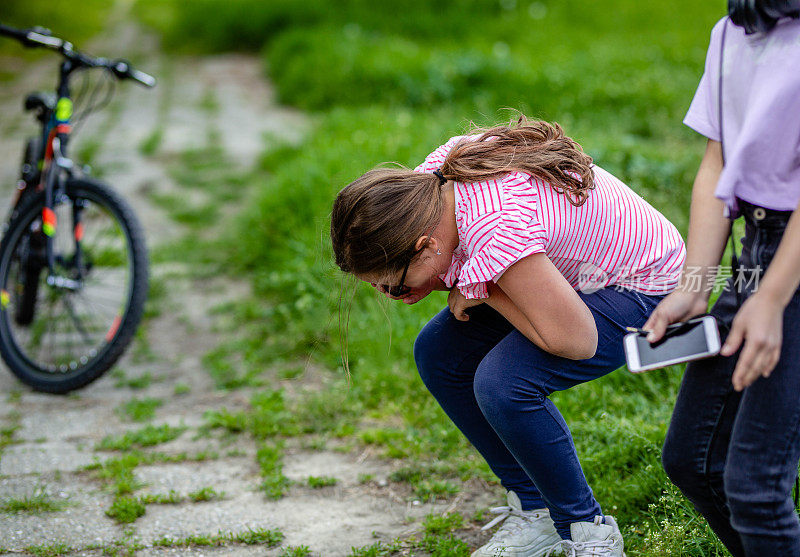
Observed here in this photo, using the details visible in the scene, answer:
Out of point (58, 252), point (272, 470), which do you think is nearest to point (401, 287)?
point (272, 470)

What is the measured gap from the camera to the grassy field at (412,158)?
9.62 feet

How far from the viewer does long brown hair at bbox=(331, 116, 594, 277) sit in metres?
2.06

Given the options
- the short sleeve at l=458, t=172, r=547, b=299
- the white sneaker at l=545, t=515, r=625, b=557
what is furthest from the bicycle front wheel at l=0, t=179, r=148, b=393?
the white sneaker at l=545, t=515, r=625, b=557

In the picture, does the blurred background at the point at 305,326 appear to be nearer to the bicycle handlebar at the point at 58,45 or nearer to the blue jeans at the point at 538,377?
the blue jeans at the point at 538,377

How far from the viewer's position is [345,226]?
6.91 feet

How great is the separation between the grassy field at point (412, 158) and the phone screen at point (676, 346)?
2.45 ft

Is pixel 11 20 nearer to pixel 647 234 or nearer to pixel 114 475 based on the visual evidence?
pixel 114 475

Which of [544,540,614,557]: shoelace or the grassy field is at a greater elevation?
the grassy field

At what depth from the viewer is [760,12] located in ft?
5.30

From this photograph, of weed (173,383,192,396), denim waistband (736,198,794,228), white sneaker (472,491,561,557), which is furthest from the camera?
weed (173,383,192,396)

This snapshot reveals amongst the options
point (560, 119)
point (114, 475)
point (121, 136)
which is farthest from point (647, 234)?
point (121, 136)

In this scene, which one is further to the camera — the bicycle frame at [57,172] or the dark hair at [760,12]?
the bicycle frame at [57,172]

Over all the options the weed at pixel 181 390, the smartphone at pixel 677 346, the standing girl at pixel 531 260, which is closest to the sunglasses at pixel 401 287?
the standing girl at pixel 531 260

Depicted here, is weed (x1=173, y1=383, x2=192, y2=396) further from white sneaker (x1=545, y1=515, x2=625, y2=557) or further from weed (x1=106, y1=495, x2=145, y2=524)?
white sneaker (x1=545, y1=515, x2=625, y2=557)
